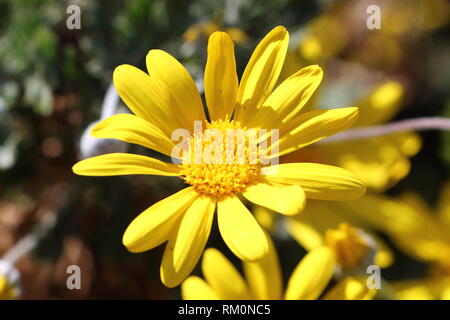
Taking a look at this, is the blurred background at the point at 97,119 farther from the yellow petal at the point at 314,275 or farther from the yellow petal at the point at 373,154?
the yellow petal at the point at 314,275

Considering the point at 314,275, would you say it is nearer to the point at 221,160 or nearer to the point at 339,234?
the point at 339,234

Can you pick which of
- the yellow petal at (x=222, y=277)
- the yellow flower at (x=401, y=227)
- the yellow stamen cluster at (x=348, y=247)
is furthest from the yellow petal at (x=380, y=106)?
the yellow petal at (x=222, y=277)

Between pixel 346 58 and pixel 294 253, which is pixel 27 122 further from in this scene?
pixel 346 58

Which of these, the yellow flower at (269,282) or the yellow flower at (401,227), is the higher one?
the yellow flower at (401,227)

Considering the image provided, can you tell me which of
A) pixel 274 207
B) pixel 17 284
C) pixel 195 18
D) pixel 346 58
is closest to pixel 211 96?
pixel 274 207

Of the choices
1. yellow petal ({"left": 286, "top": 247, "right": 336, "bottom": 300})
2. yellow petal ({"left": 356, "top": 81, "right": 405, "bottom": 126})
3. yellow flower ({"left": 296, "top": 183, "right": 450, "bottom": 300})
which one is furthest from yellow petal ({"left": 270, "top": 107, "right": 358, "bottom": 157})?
yellow petal ({"left": 356, "top": 81, "right": 405, "bottom": 126})
